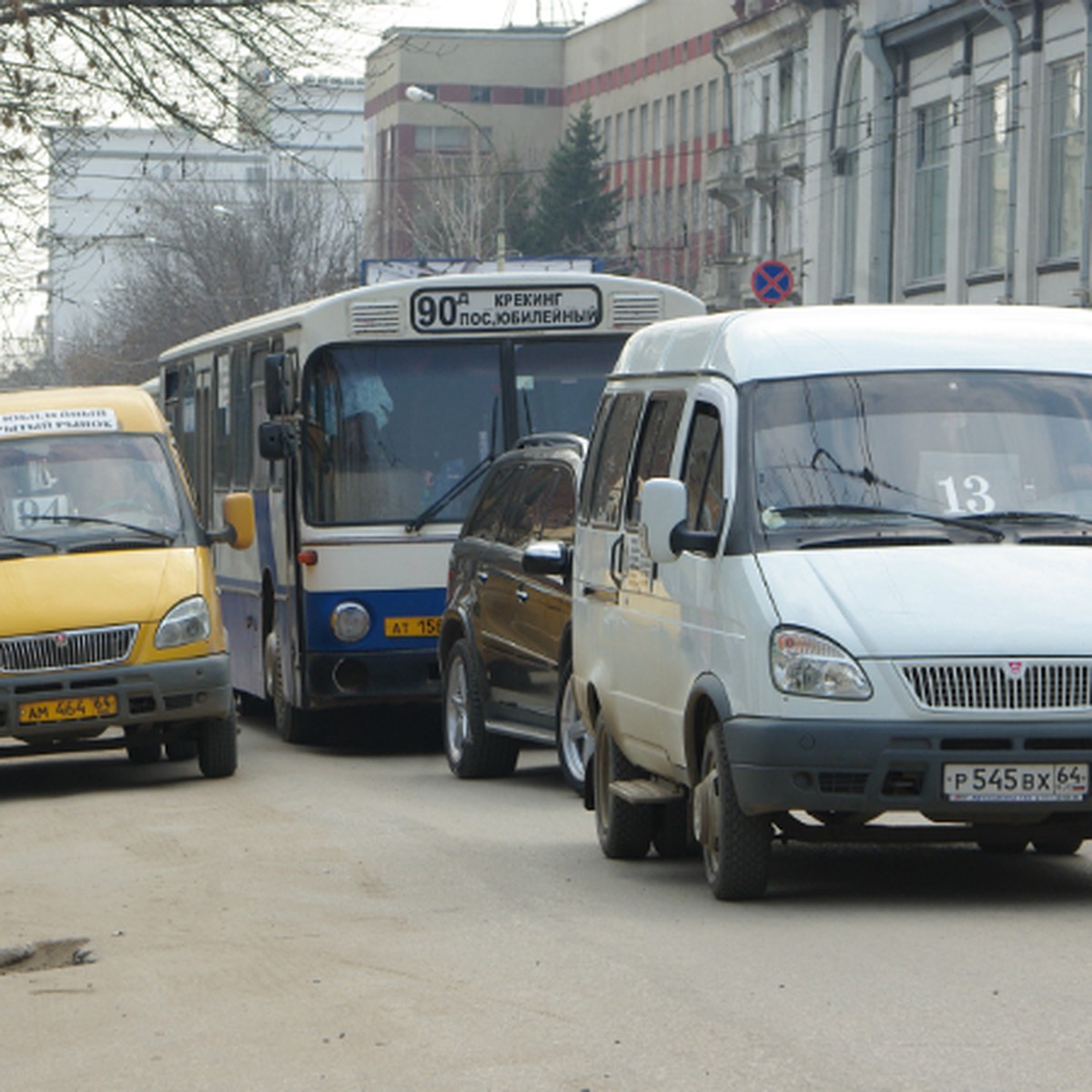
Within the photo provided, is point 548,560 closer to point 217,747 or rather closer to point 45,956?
point 217,747

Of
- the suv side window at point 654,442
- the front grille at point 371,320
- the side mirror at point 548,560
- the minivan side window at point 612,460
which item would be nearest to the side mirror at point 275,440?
the front grille at point 371,320

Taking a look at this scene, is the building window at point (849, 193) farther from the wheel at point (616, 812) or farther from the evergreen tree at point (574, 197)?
the evergreen tree at point (574, 197)

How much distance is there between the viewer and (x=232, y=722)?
587 inches

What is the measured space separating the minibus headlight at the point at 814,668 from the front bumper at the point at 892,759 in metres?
0.10

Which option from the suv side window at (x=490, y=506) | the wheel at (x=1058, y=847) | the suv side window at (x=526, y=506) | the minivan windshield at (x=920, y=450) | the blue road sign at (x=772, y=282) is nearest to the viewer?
the minivan windshield at (x=920, y=450)

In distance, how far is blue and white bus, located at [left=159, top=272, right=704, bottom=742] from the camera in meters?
16.7

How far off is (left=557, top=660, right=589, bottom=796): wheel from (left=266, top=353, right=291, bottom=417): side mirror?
4266 millimetres

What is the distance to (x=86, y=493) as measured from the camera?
50.4 ft

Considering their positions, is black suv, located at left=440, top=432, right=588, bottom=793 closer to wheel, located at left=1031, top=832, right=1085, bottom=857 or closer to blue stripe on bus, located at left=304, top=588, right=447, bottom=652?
blue stripe on bus, located at left=304, top=588, right=447, bottom=652

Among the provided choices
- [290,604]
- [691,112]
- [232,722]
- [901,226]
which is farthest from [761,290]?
[691,112]

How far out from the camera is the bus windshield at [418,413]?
54.6 feet

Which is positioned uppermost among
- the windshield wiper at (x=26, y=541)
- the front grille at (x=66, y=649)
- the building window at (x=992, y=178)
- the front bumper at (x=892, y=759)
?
the building window at (x=992, y=178)

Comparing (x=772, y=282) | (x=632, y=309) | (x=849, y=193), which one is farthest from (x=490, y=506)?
(x=849, y=193)

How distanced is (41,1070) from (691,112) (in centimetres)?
8425
